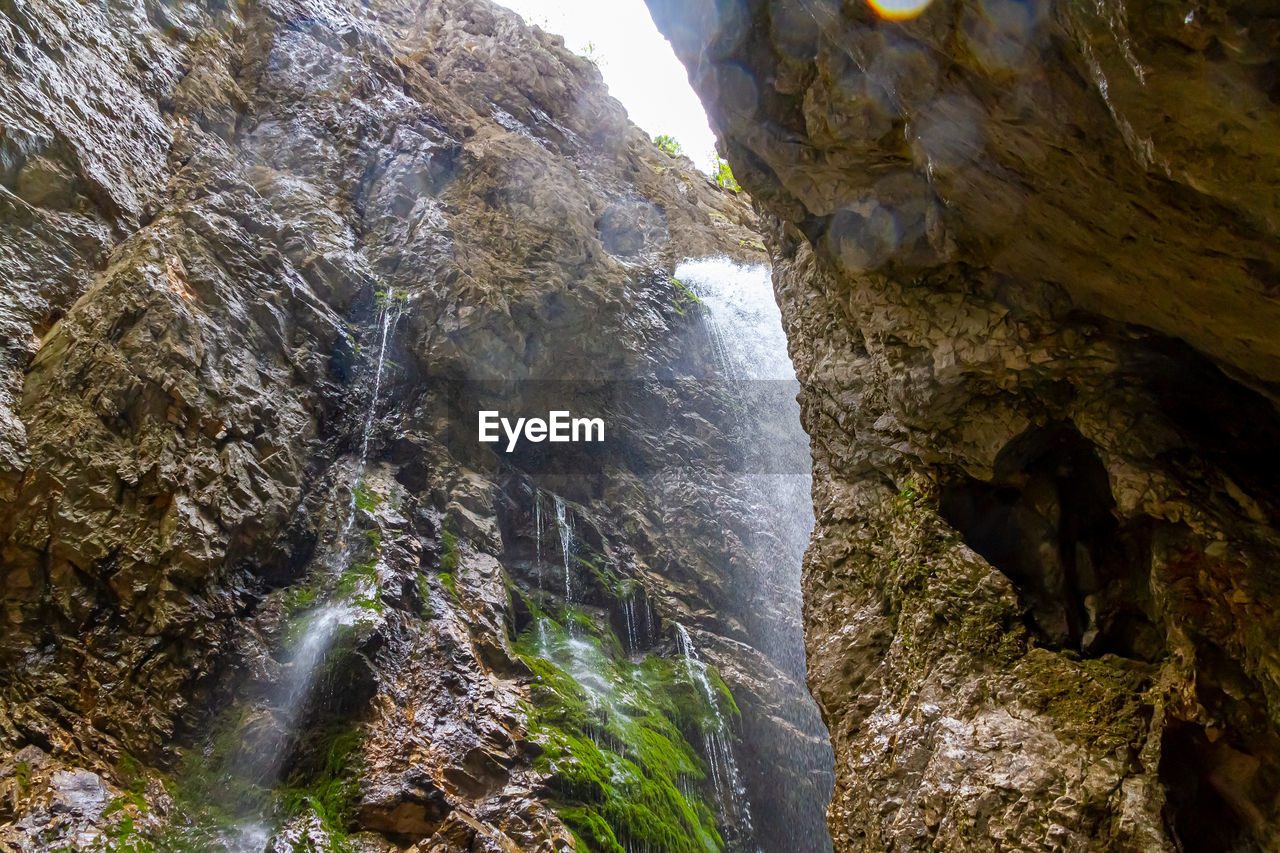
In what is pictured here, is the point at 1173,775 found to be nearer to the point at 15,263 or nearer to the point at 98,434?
the point at 98,434

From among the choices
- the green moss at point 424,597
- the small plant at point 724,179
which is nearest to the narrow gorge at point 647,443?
the green moss at point 424,597

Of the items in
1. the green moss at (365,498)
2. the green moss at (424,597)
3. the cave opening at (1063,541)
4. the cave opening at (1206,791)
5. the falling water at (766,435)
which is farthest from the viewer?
the falling water at (766,435)

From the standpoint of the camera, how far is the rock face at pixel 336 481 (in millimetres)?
7008

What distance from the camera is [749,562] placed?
12086 mm

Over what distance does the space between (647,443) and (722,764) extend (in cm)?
515

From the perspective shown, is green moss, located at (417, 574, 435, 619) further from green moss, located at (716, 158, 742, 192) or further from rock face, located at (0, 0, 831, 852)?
green moss, located at (716, 158, 742, 192)

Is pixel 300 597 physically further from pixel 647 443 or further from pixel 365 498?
pixel 647 443

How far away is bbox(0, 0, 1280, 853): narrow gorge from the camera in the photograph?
344 cm

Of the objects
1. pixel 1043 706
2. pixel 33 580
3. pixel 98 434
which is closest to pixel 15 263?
pixel 98 434

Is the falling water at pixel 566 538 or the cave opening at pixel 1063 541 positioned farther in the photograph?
the falling water at pixel 566 538

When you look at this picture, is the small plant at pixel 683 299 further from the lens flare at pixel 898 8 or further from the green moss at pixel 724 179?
the lens flare at pixel 898 8

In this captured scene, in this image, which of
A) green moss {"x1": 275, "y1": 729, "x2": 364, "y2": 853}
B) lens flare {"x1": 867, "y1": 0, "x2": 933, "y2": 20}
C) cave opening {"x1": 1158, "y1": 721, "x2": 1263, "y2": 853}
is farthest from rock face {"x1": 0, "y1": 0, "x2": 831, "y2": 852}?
lens flare {"x1": 867, "y1": 0, "x2": 933, "y2": 20}

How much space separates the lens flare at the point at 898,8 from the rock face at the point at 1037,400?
0.22ft

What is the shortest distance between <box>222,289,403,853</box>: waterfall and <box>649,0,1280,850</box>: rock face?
5070mm
